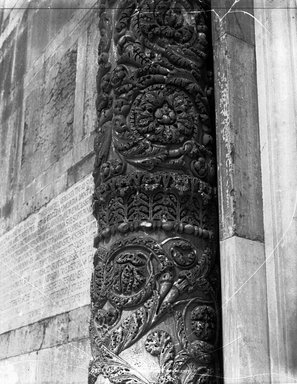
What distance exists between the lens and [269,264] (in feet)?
11.6

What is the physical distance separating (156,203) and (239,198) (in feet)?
1.37

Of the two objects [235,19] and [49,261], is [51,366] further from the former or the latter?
[235,19]

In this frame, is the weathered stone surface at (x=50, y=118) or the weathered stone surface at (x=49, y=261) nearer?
the weathered stone surface at (x=49, y=261)

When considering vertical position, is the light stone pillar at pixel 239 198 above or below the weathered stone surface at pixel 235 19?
below

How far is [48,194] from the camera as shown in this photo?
5277 mm

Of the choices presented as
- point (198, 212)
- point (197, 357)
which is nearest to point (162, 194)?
point (198, 212)

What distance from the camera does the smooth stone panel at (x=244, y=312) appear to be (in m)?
3.31

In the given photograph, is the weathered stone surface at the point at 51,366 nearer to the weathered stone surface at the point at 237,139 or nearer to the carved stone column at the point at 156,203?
the carved stone column at the point at 156,203

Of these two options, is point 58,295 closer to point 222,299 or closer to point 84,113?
point 84,113

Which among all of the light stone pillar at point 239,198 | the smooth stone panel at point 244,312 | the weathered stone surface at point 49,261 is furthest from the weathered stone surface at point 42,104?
the smooth stone panel at point 244,312

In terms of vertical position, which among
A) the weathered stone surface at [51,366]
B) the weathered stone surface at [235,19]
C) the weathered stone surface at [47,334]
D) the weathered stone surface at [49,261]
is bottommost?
the weathered stone surface at [51,366]

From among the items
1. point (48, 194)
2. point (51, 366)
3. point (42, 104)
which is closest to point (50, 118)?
point (42, 104)

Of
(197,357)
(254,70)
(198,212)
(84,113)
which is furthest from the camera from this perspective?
(84,113)

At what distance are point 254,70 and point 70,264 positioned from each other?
174 cm
